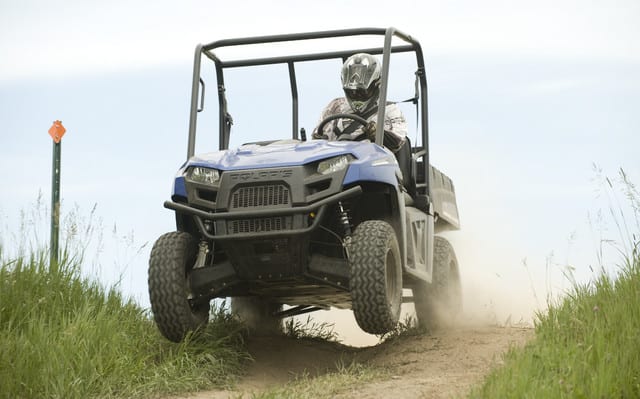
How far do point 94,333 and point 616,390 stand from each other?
3.61m

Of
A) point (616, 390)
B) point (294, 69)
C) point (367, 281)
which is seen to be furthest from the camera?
point (294, 69)

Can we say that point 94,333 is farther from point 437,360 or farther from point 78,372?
point 437,360

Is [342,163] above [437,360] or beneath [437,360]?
above

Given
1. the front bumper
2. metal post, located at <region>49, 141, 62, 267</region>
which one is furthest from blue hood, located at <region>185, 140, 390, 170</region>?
metal post, located at <region>49, 141, 62, 267</region>

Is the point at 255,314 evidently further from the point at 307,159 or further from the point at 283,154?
the point at 307,159

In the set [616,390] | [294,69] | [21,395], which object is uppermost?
[294,69]

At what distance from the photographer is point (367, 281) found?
21.8ft

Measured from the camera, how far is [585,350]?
5.85 metres

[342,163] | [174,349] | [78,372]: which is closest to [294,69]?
[342,163]

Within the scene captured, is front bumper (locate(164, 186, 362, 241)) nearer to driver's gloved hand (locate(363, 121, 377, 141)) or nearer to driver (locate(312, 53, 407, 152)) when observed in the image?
driver's gloved hand (locate(363, 121, 377, 141))

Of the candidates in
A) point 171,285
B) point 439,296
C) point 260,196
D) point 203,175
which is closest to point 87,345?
point 171,285

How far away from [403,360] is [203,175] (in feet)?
6.40

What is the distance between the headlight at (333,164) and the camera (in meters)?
6.85

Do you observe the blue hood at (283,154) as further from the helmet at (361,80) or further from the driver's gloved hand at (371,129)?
the helmet at (361,80)
